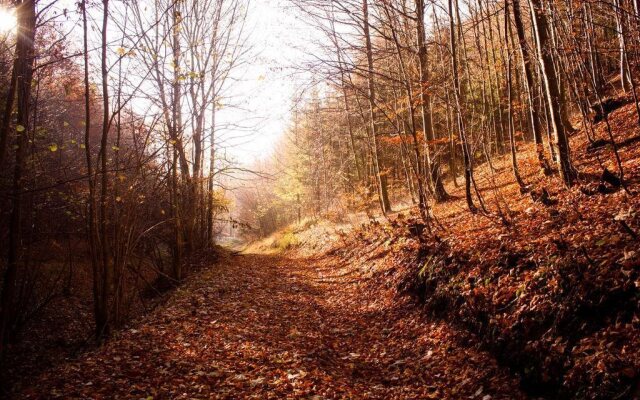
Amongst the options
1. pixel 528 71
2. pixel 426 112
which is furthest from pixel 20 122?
pixel 426 112

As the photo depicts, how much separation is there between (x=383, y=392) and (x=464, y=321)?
165 cm

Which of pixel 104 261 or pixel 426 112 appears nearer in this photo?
pixel 104 261

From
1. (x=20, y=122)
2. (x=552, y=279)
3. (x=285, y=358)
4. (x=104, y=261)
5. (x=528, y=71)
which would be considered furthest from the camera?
(x=528, y=71)

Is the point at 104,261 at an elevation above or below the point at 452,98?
below

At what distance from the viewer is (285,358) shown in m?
5.67

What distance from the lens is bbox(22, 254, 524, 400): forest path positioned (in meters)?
4.66

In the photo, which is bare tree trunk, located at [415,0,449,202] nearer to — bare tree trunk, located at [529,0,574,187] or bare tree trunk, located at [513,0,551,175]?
bare tree trunk, located at [513,0,551,175]

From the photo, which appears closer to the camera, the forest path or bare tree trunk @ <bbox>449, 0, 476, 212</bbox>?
the forest path

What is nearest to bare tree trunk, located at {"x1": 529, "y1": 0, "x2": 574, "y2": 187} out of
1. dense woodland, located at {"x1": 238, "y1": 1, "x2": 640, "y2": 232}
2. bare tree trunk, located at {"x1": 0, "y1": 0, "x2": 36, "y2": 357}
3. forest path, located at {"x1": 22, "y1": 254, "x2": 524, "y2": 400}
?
dense woodland, located at {"x1": 238, "y1": 1, "x2": 640, "y2": 232}

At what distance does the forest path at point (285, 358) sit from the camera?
466 centimetres

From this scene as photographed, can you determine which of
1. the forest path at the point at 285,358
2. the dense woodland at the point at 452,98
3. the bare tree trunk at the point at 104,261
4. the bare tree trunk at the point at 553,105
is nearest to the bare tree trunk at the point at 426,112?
the dense woodland at the point at 452,98

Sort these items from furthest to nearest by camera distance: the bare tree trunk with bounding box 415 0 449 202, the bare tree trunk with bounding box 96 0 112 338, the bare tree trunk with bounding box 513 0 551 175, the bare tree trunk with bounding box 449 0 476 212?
→ the bare tree trunk with bounding box 415 0 449 202 → the bare tree trunk with bounding box 449 0 476 212 → the bare tree trunk with bounding box 513 0 551 175 → the bare tree trunk with bounding box 96 0 112 338

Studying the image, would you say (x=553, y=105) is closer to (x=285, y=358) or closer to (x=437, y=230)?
(x=437, y=230)

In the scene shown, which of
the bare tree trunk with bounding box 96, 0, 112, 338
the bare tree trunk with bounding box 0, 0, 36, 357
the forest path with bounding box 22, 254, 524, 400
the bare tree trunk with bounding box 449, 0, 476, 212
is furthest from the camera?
the bare tree trunk with bounding box 449, 0, 476, 212
